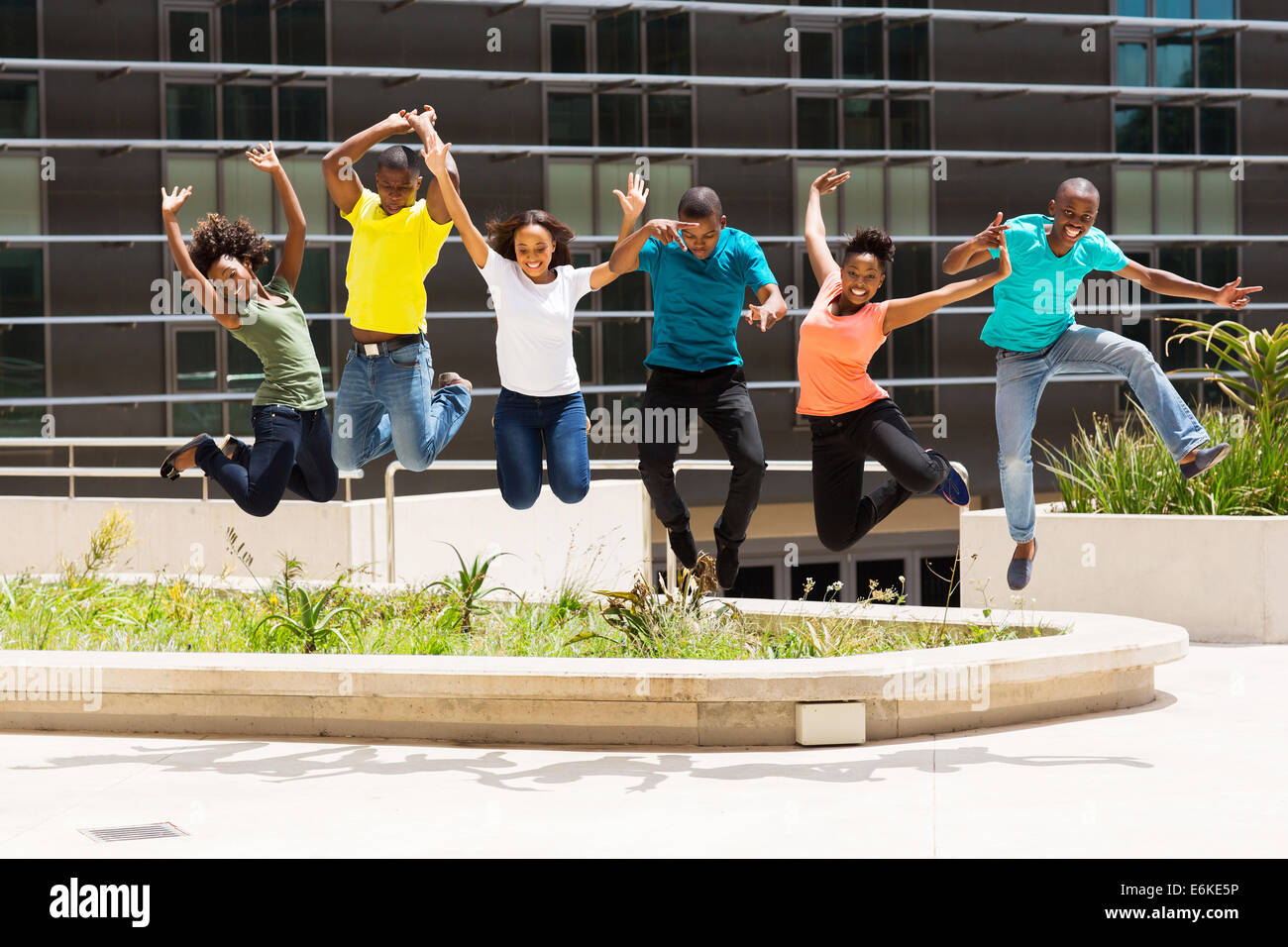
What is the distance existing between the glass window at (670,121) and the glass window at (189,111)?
642cm

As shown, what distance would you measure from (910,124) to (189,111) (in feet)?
36.3

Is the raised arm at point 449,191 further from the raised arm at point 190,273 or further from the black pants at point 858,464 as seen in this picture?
the black pants at point 858,464

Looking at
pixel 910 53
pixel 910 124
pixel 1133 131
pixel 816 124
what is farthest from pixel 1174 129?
pixel 816 124

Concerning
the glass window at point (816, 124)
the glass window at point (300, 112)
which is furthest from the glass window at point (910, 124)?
the glass window at point (300, 112)

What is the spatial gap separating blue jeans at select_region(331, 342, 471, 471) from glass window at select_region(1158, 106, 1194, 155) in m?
21.1

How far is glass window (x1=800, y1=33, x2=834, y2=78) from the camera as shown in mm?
24469

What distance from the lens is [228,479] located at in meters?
7.98

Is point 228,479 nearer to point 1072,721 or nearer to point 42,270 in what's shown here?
point 1072,721

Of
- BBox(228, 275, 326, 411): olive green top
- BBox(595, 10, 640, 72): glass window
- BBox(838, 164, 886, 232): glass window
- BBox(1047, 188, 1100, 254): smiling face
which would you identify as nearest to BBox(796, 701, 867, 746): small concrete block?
BBox(1047, 188, 1100, 254): smiling face

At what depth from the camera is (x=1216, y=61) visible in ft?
86.2

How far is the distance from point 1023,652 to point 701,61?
1761 centimetres

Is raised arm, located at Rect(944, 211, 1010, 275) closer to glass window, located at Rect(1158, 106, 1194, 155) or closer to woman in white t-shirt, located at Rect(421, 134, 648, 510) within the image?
woman in white t-shirt, located at Rect(421, 134, 648, 510)

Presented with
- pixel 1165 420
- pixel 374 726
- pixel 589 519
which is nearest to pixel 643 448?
pixel 374 726

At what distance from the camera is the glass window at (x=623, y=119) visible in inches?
925
